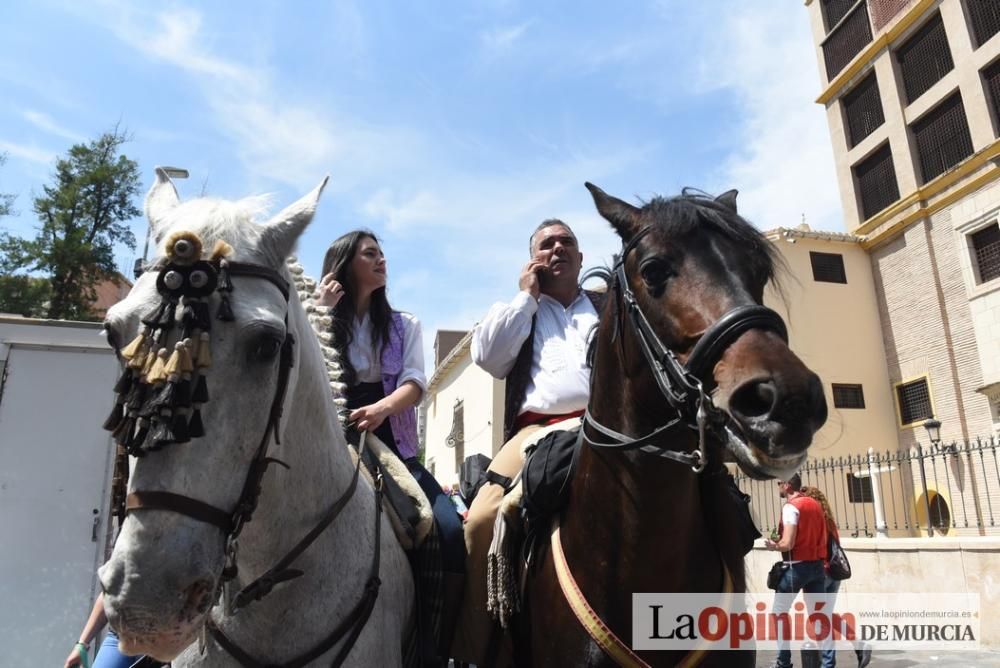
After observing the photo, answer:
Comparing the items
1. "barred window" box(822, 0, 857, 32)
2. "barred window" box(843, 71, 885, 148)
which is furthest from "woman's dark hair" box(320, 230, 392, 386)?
"barred window" box(822, 0, 857, 32)

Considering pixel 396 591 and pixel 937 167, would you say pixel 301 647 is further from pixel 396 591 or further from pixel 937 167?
pixel 937 167

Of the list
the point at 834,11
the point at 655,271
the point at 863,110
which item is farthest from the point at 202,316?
the point at 834,11

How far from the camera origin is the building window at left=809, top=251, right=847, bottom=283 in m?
25.4

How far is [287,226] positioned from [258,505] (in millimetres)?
930

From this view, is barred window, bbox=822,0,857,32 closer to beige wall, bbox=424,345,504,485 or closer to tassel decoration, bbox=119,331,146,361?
beige wall, bbox=424,345,504,485

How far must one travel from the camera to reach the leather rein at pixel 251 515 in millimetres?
1655

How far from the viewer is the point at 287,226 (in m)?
2.21

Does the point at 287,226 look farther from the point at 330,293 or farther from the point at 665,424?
the point at 665,424

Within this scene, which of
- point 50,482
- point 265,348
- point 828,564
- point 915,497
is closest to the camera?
point 265,348

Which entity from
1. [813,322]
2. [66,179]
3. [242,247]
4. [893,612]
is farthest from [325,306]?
[66,179]

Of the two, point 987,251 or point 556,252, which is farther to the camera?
point 987,251

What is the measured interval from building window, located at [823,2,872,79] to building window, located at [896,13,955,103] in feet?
6.91

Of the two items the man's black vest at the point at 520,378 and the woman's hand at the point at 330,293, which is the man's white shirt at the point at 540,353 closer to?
the man's black vest at the point at 520,378

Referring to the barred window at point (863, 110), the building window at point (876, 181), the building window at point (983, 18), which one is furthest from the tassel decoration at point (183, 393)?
the barred window at point (863, 110)
